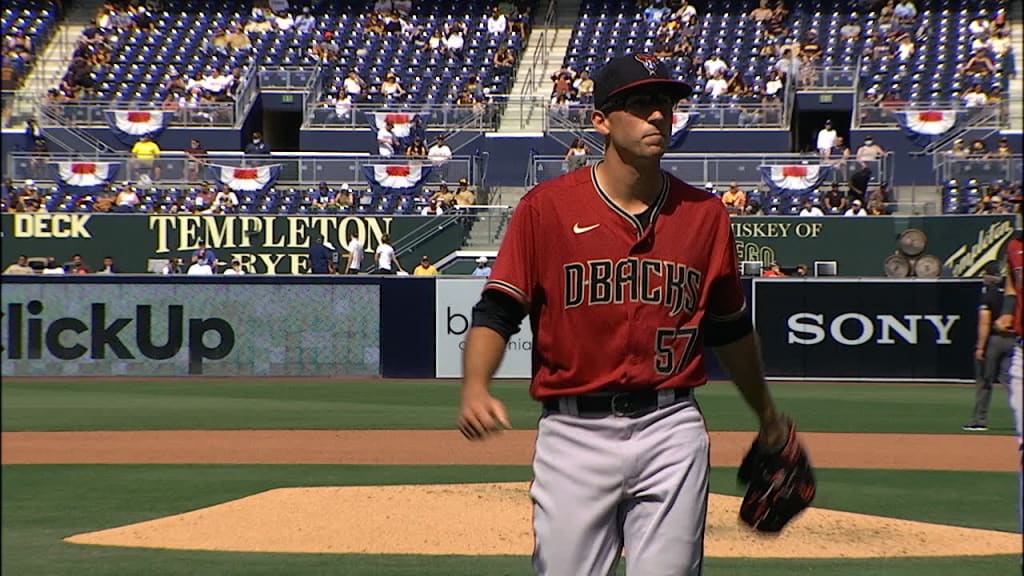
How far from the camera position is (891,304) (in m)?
20.4

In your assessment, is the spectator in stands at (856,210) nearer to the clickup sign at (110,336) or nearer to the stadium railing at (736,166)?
the stadium railing at (736,166)

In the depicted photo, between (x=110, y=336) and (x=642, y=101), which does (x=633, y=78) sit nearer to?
(x=642, y=101)

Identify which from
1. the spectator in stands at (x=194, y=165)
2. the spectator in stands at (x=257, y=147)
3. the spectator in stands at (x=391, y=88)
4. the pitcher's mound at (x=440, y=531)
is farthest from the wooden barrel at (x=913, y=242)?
the pitcher's mound at (x=440, y=531)

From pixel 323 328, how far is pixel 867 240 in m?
9.85

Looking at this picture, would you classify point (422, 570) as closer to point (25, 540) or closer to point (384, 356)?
point (25, 540)

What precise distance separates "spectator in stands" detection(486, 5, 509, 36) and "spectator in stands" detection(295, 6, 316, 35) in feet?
14.3

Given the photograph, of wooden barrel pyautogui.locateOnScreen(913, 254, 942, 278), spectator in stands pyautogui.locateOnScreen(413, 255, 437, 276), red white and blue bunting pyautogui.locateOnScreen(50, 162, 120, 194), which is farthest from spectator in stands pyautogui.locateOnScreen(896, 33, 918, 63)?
red white and blue bunting pyautogui.locateOnScreen(50, 162, 120, 194)

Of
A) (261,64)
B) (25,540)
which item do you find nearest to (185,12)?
(261,64)

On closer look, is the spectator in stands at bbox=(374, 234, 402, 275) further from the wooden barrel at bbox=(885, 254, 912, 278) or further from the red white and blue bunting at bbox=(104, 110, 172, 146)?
the wooden barrel at bbox=(885, 254, 912, 278)

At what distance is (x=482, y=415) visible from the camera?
11.8 feet

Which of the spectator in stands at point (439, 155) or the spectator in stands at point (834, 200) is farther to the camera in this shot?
the spectator in stands at point (439, 155)

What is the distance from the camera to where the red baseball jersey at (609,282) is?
3709 millimetres

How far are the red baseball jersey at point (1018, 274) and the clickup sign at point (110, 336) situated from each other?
1650 cm

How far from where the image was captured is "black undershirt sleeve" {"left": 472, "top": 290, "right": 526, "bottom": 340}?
147 inches
